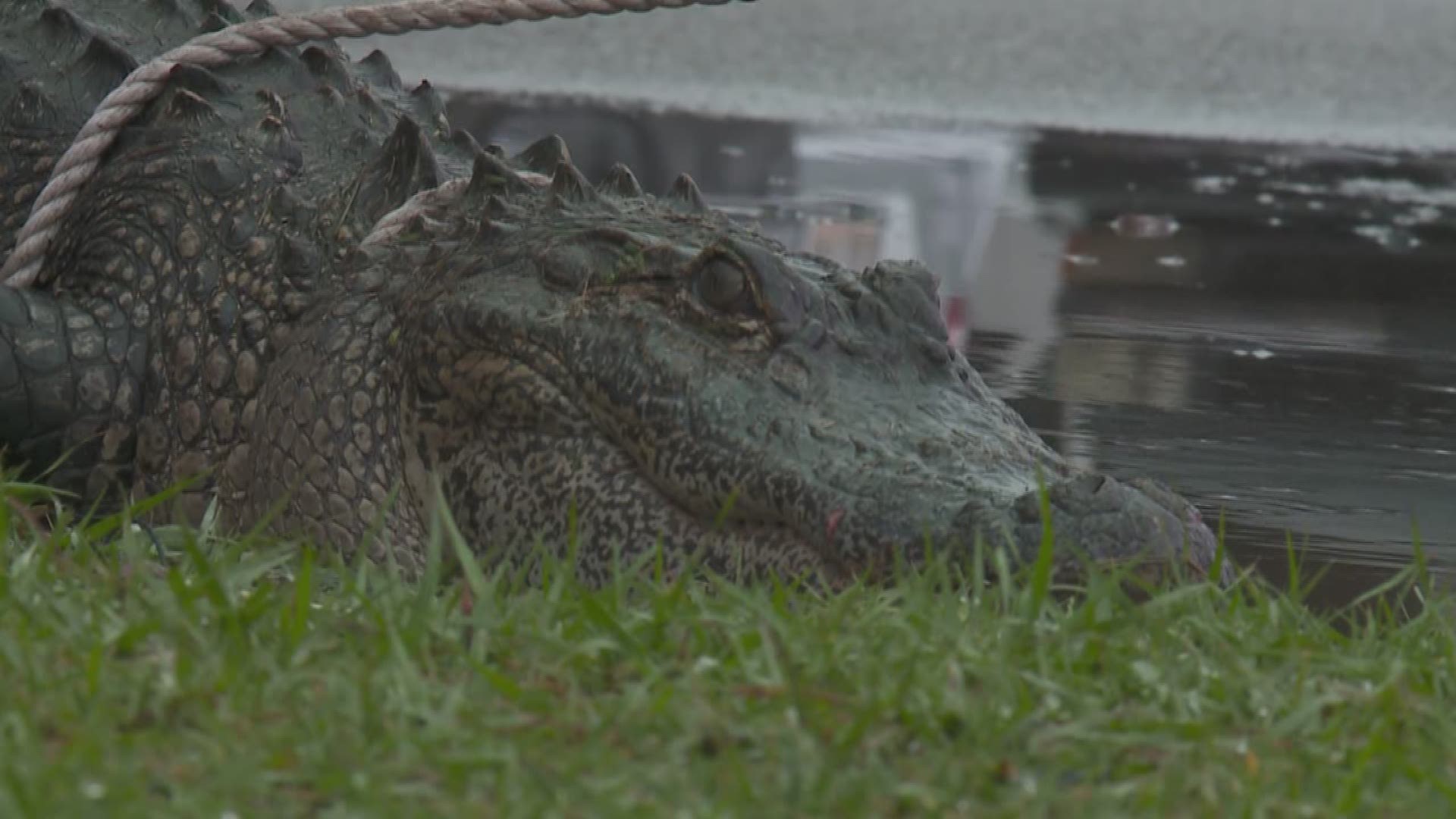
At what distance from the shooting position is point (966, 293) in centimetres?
739

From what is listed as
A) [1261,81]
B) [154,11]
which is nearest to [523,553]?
[154,11]

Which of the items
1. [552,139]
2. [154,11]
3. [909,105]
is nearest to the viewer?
[552,139]

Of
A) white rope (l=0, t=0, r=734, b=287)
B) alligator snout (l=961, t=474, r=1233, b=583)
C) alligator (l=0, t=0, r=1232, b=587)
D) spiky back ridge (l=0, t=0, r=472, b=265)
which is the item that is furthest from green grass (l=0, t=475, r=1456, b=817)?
white rope (l=0, t=0, r=734, b=287)

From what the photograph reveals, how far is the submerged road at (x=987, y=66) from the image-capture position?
41.5 ft

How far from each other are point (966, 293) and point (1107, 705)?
484 cm

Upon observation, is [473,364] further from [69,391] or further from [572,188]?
[69,391]

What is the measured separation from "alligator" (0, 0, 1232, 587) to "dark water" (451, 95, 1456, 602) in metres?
0.79

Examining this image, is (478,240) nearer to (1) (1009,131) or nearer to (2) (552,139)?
(2) (552,139)

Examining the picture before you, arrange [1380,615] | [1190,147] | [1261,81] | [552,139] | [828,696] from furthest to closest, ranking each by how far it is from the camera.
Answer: [1261,81] → [1190,147] → [552,139] → [1380,615] → [828,696]

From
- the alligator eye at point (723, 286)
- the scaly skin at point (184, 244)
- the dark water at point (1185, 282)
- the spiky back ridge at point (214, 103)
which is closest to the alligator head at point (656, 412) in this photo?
the alligator eye at point (723, 286)

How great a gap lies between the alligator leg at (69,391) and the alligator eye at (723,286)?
57.9 inches

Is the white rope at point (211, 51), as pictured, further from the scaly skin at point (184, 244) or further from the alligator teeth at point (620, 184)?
the alligator teeth at point (620, 184)

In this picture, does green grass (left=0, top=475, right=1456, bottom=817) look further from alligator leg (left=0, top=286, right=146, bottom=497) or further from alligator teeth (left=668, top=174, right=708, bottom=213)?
alligator leg (left=0, top=286, right=146, bottom=497)

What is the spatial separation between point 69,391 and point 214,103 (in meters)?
0.72
